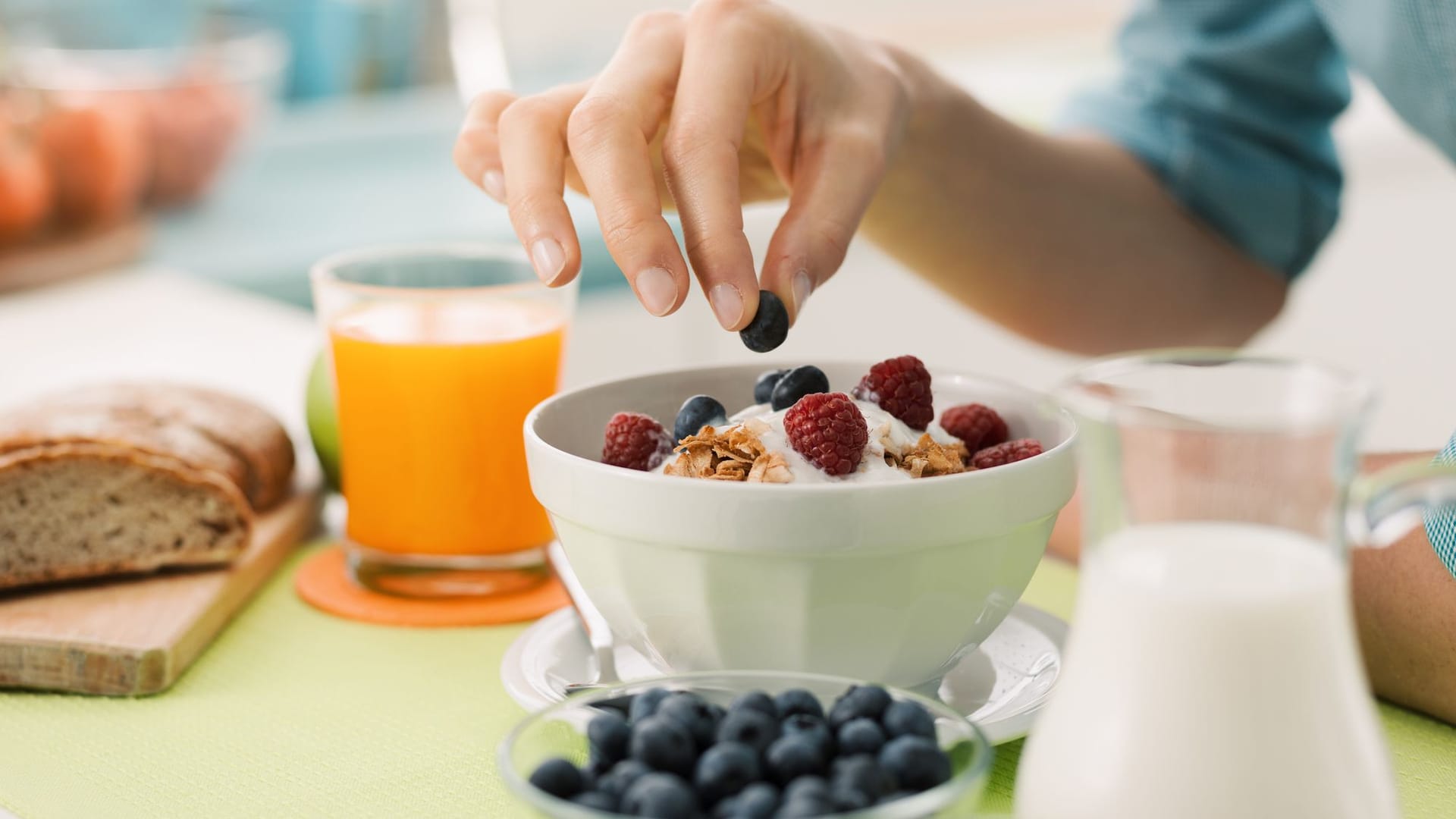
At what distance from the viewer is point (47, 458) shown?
0.94 metres

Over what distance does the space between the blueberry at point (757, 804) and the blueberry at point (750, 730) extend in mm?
30

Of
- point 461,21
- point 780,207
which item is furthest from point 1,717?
point 461,21

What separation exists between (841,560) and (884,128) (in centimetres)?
39

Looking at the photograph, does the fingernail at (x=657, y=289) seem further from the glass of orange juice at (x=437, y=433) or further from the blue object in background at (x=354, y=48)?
the blue object in background at (x=354, y=48)

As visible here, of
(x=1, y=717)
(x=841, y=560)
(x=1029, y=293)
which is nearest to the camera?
(x=841, y=560)

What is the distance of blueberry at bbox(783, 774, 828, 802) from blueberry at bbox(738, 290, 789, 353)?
33cm

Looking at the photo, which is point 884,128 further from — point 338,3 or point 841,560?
point 338,3

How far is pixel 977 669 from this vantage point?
29.9 inches

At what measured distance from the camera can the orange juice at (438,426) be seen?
968mm

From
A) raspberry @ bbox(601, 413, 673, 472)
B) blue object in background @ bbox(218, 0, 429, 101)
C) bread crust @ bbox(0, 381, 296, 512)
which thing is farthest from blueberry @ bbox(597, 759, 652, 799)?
blue object in background @ bbox(218, 0, 429, 101)

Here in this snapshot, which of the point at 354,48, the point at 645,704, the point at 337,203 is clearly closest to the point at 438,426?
the point at 645,704

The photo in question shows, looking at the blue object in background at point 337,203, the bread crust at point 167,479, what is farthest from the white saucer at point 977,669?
the blue object in background at point 337,203

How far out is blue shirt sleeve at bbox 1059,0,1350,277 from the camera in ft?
4.79

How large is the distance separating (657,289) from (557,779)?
0.35 metres
